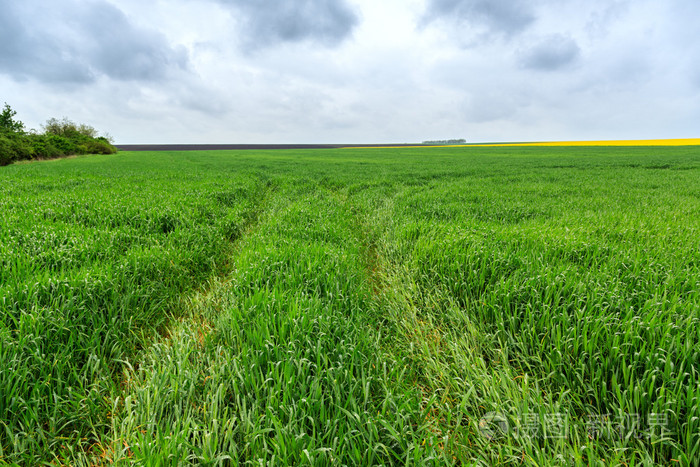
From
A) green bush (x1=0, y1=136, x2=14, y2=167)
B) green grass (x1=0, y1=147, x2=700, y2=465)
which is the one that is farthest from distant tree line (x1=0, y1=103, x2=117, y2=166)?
green grass (x1=0, y1=147, x2=700, y2=465)

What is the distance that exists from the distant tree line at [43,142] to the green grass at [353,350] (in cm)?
4973

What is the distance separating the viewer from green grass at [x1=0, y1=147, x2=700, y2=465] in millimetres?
1993

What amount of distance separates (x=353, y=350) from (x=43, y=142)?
69.4 m

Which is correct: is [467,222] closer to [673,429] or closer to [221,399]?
[673,429]

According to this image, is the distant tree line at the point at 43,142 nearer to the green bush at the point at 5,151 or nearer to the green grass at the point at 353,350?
the green bush at the point at 5,151

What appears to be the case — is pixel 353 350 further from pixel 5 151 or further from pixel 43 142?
pixel 43 142

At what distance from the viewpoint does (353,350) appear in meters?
Answer: 2.58

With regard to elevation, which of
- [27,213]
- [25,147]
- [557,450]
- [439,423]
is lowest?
[439,423]

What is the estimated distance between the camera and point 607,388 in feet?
7.82

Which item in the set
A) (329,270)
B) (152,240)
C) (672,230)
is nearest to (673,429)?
(329,270)

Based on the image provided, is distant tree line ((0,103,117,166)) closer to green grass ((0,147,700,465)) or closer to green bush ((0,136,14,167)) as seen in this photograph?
green bush ((0,136,14,167))

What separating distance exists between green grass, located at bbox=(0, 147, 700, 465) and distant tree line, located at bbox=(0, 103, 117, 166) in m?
49.7

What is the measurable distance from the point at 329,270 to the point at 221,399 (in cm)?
225

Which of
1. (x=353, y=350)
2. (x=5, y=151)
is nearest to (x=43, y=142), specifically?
(x=5, y=151)
